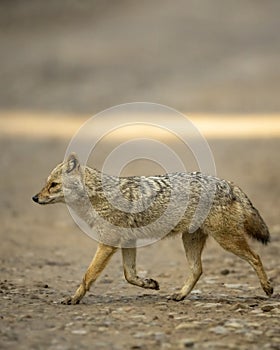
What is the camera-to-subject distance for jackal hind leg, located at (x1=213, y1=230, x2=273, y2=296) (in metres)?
7.34

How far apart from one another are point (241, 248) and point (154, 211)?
2.73ft

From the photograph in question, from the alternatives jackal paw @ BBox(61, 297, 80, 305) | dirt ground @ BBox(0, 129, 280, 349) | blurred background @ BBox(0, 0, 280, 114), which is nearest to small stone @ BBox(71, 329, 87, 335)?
dirt ground @ BBox(0, 129, 280, 349)

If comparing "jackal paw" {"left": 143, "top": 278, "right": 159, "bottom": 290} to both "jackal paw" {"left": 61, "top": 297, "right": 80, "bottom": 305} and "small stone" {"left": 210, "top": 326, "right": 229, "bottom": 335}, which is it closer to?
"jackal paw" {"left": 61, "top": 297, "right": 80, "bottom": 305}

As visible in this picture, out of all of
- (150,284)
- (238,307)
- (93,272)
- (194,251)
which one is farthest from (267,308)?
(93,272)

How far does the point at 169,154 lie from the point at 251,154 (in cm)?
170

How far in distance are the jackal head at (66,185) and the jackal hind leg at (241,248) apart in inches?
51.8

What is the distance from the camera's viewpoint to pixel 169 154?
55.4 feet

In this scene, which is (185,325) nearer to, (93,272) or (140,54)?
(93,272)

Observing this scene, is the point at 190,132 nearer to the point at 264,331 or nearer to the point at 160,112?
the point at 160,112

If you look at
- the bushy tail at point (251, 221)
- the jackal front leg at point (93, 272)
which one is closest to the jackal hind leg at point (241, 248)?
the bushy tail at point (251, 221)

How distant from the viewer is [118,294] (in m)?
7.91

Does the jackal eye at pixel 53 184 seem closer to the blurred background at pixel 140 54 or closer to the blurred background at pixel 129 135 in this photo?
the blurred background at pixel 129 135

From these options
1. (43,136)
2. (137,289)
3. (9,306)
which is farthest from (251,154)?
(9,306)

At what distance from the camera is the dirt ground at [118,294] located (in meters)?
5.88
